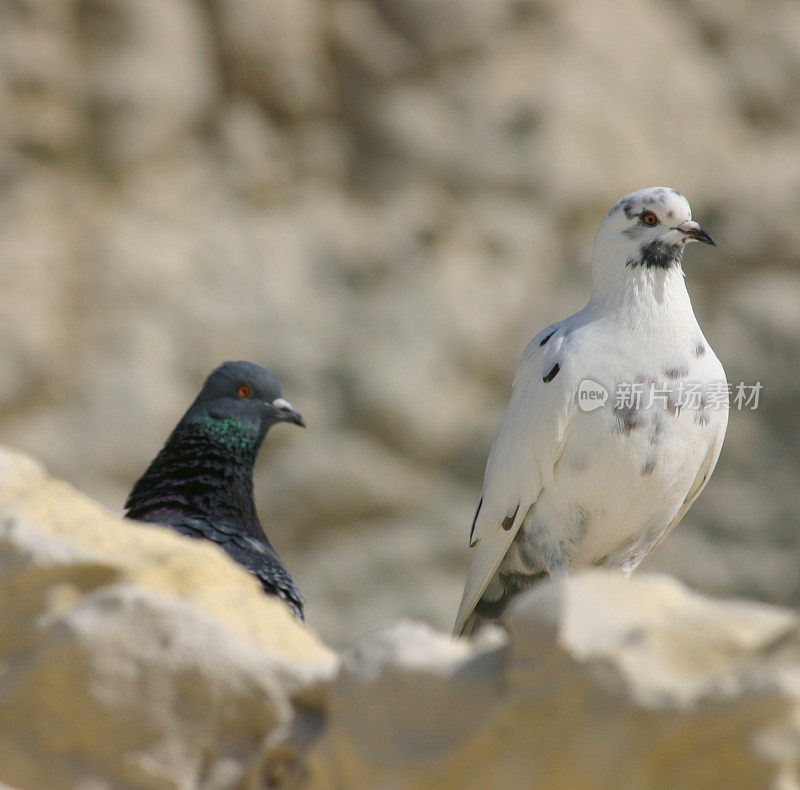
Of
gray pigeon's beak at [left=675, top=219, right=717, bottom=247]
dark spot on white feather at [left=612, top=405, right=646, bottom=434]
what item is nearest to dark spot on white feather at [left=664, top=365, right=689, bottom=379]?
dark spot on white feather at [left=612, top=405, right=646, bottom=434]

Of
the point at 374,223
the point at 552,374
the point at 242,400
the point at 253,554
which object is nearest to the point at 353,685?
the point at 253,554

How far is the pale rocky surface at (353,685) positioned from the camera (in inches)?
67.2

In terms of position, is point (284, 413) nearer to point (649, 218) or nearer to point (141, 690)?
point (649, 218)

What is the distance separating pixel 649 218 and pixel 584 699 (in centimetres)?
268

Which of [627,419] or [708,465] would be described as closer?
[627,419]

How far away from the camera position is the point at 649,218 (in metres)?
4.15

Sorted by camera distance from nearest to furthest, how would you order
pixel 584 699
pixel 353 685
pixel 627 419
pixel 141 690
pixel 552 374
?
pixel 584 699, pixel 353 685, pixel 141 690, pixel 627 419, pixel 552 374

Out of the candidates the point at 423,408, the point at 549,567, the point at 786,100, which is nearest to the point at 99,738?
the point at 549,567

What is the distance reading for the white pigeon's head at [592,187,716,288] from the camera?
4113mm

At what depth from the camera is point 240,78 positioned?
791 cm

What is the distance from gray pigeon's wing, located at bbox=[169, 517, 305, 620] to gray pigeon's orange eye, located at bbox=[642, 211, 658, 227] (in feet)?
5.50

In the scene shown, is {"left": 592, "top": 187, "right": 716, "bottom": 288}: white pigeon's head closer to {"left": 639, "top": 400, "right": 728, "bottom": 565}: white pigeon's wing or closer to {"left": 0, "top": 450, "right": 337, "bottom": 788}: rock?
{"left": 639, "top": 400, "right": 728, "bottom": 565}: white pigeon's wing

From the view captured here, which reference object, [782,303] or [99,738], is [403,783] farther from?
[782,303]

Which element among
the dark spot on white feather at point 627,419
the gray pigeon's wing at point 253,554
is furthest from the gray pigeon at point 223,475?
the dark spot on white feather at point 627,419
